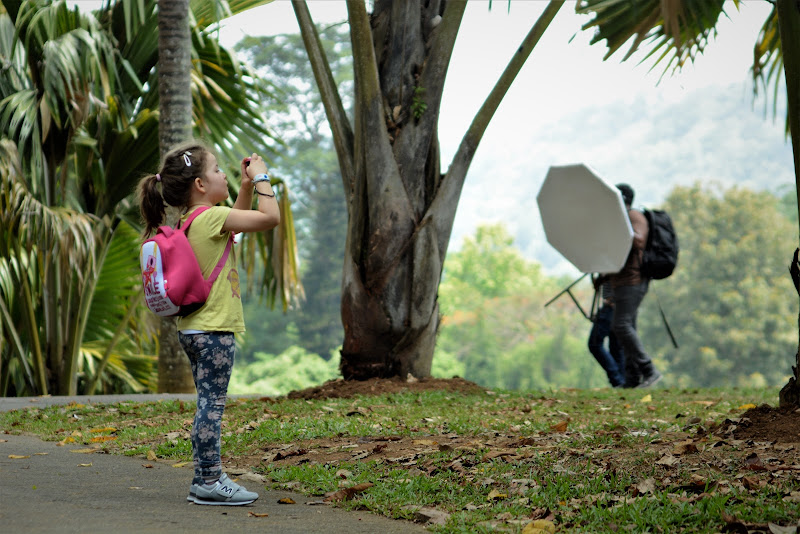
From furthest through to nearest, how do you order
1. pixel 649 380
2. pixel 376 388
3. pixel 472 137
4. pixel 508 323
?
pixel 508 323 < pixel 649 380 < pixel 472 137 < pixel 376 388

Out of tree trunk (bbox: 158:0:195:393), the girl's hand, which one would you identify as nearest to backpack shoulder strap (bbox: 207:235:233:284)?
the girl's hand

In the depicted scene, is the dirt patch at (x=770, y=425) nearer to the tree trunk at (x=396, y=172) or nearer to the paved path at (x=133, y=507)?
the paved path at (x=133, y=507)

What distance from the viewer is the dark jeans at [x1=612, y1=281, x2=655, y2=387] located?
7980 mm

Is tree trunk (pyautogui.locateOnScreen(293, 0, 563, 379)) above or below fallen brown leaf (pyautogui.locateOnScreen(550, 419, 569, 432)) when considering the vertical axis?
above

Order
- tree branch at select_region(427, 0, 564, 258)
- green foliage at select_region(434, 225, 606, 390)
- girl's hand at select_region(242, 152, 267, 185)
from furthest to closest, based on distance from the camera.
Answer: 1. green foliage at select_region(434, 225, 606, 390)
2. tree branch at select_region(427, 0, 564, 258)
3. girl's hand at select_region(242, 152, 267, 185)

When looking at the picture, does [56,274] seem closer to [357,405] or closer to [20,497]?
[357,405]

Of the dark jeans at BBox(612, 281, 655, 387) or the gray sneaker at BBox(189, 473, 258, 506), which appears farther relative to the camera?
the dark jeans at BBox(612, 281, 655, 387)

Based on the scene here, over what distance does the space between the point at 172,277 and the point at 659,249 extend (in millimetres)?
5886

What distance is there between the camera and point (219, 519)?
2988mm

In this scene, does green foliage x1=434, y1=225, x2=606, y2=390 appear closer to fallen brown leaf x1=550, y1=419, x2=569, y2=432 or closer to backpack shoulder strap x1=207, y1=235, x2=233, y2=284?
fallen brown leaf x1=550, y1=419, x2=569, y2=432

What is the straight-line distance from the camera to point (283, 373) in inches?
1608

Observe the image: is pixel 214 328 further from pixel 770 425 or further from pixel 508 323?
pixel 508 323

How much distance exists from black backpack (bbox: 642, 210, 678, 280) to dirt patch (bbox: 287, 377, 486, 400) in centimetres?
Result: 227

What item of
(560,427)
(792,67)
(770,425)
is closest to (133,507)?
(560,427)
